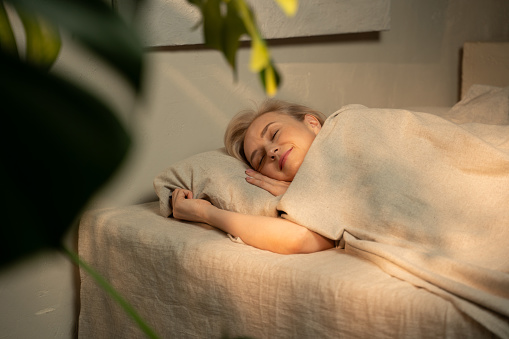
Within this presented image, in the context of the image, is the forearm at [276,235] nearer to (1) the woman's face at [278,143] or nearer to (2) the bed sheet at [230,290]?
(2) the bed sheet at [230,290]

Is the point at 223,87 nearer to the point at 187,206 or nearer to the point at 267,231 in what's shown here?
the point at 187,206

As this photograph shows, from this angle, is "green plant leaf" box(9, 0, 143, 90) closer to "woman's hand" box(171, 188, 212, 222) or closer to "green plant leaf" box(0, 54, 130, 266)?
"green plant leaf" box(0, 54, 130, 266)

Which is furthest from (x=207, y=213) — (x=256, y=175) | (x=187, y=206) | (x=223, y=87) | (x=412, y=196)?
(x=223, y=87)

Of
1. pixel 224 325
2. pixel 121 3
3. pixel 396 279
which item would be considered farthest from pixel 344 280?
pixel 121 3

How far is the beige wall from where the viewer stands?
1.33 metres

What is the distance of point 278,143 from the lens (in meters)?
1.34

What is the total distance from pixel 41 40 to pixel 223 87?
1265 mm

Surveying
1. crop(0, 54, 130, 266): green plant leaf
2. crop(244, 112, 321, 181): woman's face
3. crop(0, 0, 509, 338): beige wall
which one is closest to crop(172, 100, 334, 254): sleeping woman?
crop(244, 112, 321, 181): woman's face

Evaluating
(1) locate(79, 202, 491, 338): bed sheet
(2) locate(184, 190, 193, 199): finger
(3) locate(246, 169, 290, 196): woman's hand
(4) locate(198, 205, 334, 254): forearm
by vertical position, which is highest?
(3) locate(246, 169, 290, 196): woman's hand

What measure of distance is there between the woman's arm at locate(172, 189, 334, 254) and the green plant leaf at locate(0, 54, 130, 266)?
0.68 meters

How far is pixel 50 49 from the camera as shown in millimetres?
448

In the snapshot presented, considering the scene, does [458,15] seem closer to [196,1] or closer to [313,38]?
[313,38]

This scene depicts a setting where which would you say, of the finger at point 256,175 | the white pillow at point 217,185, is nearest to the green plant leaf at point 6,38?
the white pillow at point 217,185

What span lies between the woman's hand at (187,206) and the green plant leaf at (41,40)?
826 millimetres
